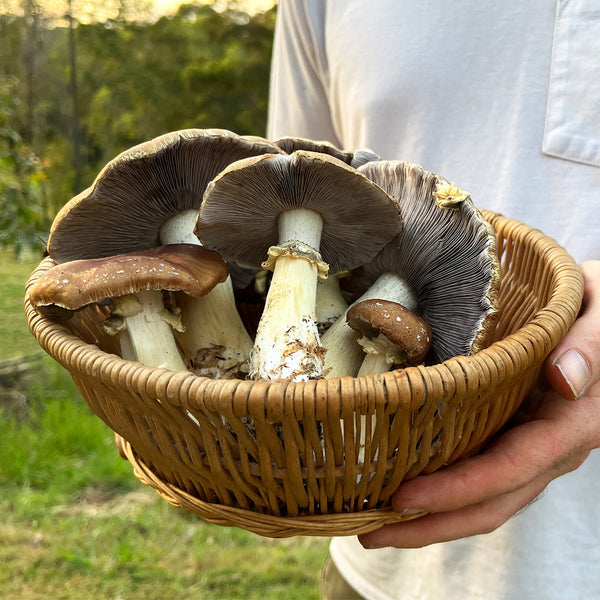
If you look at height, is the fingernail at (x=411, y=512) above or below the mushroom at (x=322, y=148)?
below

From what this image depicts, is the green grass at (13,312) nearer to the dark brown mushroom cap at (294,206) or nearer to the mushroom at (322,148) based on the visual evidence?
the dark brown mushroom cap at (294,206)

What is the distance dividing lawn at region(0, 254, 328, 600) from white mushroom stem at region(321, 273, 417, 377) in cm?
178

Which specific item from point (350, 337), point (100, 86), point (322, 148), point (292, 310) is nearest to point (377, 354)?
point (350, 337)

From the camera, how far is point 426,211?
1.41 m

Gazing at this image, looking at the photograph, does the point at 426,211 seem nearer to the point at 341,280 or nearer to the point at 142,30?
the point at 341,280

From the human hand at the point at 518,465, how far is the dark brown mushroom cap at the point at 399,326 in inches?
9.7

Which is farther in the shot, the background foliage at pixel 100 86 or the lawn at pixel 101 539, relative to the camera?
the background foliage at pixel 100 86

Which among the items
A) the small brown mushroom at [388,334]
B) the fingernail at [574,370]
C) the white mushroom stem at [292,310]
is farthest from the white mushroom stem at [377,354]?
the fingernail at [574,370]

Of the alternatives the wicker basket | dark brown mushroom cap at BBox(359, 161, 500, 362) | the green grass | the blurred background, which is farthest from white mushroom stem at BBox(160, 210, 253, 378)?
the green grass

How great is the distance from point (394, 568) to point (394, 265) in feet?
3.24

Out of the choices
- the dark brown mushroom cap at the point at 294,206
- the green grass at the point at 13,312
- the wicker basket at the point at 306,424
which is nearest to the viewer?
the wicker basket at the point at 306,424

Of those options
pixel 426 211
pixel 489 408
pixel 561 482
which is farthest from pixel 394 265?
pixel 561 482

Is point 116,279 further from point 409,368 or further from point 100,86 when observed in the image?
point 100,86

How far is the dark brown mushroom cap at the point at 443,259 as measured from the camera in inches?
51.0
